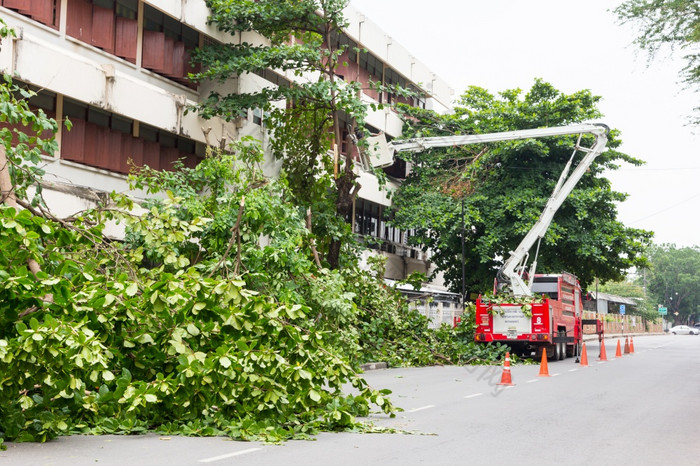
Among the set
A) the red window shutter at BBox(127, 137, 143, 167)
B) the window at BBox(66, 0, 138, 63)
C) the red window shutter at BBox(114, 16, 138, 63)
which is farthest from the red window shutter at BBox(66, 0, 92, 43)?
the red window shutter at BBox(127, 137, 143, 167)

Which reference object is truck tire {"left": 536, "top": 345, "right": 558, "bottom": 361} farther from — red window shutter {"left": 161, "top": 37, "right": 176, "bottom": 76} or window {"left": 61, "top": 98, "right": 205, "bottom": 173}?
red window shutter {"left": 161, "top": 37, "right": 176, "bottom": 76}

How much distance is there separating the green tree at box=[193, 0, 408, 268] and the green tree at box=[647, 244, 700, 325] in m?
111

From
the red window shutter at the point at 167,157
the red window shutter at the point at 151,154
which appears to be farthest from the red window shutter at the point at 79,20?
the red window shutter at the point at 167,157

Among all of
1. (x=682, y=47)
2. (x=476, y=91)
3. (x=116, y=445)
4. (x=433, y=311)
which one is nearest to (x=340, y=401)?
(x=116, y=445)

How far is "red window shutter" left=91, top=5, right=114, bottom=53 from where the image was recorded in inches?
Answer: 782

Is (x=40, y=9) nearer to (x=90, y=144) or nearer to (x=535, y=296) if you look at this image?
(x=90, y=144)

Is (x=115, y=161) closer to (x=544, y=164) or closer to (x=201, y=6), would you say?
(x=201, y=6)

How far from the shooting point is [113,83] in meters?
19.5

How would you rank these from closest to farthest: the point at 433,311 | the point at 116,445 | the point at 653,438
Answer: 1. the point at 116,445
2. the point at 653,438
3. the point at 433,311

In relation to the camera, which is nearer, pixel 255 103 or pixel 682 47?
pixel 682 47

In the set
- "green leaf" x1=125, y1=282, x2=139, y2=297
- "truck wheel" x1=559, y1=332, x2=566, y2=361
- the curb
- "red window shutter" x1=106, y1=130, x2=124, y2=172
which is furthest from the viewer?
"truck wheel" x1=559, y1=332, x2=566, y2=361

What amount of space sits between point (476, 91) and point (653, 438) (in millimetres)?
27072

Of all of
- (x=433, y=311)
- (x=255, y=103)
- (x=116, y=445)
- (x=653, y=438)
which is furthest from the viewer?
(x=433, y=311)

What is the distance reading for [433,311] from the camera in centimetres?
3192
